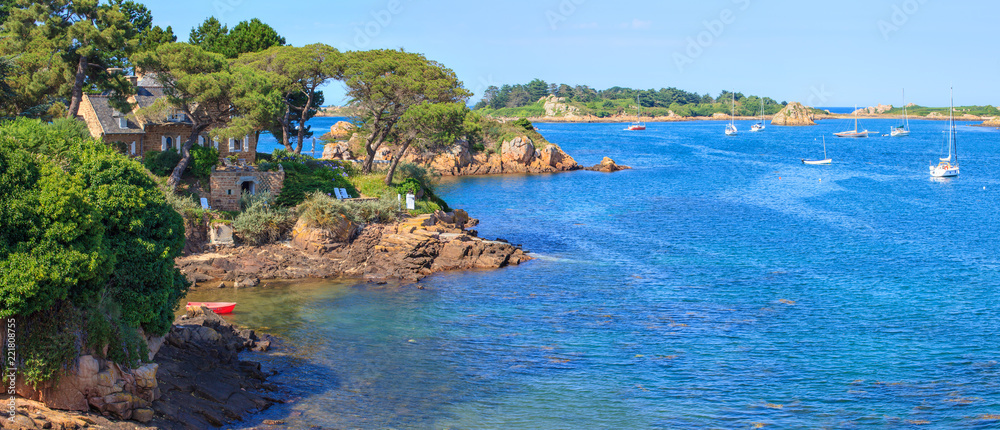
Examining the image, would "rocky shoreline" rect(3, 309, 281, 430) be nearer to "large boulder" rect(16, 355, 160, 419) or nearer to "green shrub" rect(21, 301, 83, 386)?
"large boulder" rect(16, 355, 160, 419)

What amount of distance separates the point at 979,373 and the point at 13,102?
161ft

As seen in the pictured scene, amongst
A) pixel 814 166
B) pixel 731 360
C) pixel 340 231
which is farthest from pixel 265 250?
pixel 814 166

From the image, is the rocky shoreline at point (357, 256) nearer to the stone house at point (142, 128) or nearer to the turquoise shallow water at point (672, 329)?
A: the turquoise shallow water at point (672, 329)

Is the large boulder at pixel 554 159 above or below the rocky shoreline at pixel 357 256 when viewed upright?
above

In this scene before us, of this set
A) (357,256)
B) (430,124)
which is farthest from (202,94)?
(430,124)

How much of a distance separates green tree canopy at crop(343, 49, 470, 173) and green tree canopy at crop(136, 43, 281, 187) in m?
11.7

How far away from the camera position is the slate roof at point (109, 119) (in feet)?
161

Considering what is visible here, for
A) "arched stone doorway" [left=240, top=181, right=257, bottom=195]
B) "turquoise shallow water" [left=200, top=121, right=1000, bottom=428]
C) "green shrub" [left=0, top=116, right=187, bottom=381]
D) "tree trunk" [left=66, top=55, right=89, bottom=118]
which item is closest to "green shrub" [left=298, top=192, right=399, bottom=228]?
"arched stone doorway" [left=240, top=181, right=257, bottom=195]

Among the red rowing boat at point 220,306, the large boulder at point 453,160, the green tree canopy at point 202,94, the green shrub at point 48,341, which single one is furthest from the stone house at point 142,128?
the large boulder at point 453,160

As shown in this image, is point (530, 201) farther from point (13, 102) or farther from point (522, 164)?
point (13, 102)

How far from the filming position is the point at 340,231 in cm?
4434

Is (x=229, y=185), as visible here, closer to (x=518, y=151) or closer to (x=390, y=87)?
(x=390, y=87)

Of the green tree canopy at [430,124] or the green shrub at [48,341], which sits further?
the green tree canopy at [430,124]

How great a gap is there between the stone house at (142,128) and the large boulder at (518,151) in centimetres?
5474
